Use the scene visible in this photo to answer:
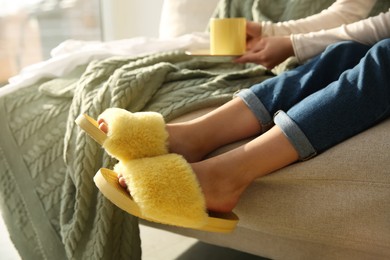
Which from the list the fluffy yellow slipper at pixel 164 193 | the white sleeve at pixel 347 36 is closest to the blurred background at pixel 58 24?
the white sleeve at pixel 347 36

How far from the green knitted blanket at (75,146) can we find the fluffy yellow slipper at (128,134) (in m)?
0.11

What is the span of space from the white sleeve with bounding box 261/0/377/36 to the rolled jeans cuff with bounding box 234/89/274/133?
1.41 ft

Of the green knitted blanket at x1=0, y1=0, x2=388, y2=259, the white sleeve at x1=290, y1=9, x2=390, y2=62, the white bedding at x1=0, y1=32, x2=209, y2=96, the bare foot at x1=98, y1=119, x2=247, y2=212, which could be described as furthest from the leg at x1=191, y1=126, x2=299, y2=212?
the white bedding at x1=0, y1=32, x2=209, y2=96

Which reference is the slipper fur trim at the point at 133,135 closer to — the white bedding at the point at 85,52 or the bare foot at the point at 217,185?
the bare foot at the point at 217,185

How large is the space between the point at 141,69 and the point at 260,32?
1.27 ft

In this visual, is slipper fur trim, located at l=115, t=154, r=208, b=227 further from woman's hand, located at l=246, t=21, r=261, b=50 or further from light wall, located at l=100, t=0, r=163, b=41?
light wall, located at l=100, t=0, r=163, b=41

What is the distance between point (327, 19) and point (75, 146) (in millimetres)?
A: 648

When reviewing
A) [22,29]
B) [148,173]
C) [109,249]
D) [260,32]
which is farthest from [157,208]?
[22,29]

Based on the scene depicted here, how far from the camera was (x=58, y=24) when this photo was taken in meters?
2.21

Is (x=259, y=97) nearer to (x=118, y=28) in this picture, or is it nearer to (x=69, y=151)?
(x=69, y=151)

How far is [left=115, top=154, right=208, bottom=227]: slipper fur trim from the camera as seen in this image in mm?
576

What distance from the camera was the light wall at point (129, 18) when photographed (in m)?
2.19

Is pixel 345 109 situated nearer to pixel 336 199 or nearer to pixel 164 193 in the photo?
pixel 336 199

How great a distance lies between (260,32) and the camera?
3.62ft
